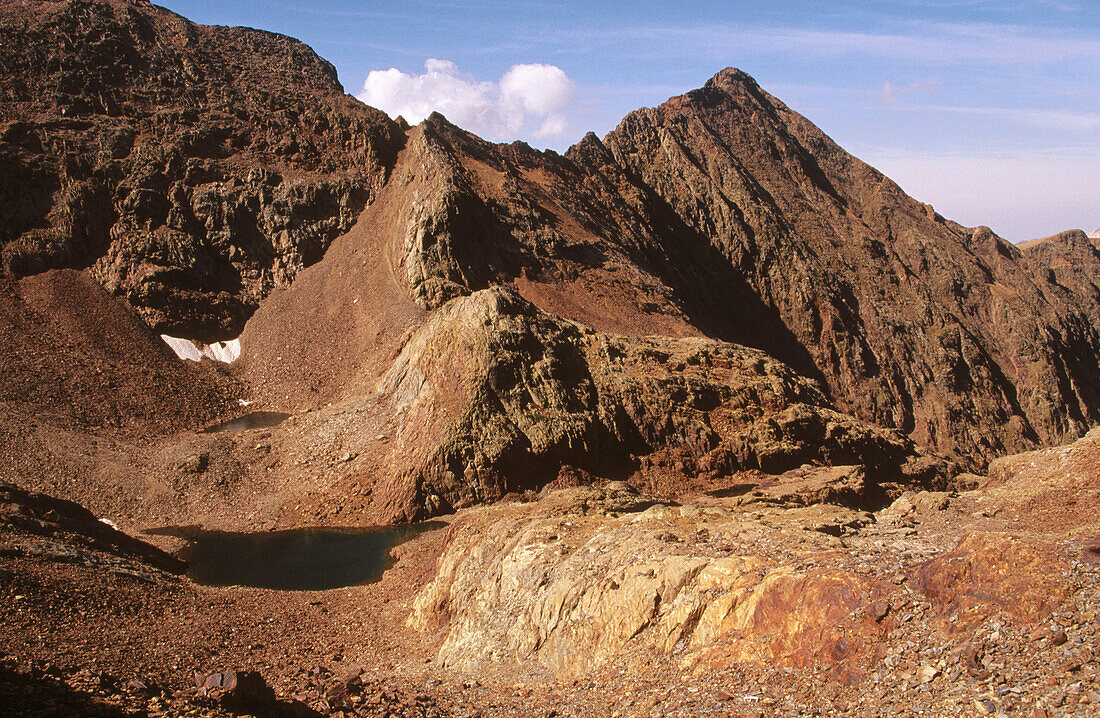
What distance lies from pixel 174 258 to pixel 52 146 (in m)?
12.6

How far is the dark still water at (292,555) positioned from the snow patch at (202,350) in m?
21.7

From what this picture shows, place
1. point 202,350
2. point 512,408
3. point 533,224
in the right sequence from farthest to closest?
point 533,224 → point 202,350 → point 512,408

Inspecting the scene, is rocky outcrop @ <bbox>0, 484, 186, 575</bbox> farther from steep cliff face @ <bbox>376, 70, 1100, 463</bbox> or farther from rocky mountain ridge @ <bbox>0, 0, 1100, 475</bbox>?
steep cliff face @ <bbox>376, 70, 1100, 463</bbox>

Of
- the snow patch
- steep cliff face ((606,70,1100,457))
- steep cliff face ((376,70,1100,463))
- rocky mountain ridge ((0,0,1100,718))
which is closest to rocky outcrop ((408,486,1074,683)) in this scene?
rocky mountain ridge ((0,0,1100,718))

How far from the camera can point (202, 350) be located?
58.0 m

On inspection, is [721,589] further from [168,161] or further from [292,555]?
[168,161]

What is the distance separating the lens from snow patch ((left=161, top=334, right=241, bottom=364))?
57031mm

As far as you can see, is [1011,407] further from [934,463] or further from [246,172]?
[246,172]

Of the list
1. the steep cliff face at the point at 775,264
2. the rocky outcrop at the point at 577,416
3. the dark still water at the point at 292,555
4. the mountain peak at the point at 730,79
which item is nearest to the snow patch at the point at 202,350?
the steep cliff face at the point at 775,264

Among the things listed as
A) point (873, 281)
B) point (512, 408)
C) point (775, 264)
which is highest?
point (775, 264)

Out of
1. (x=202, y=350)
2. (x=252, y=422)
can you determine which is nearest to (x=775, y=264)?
(x=252, y=422)

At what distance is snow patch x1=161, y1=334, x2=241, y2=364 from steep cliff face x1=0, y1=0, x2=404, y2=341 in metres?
0.95

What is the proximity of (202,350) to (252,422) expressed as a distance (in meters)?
11.1

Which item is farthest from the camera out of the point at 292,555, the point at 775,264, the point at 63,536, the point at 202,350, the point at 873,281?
the point at 873,281
